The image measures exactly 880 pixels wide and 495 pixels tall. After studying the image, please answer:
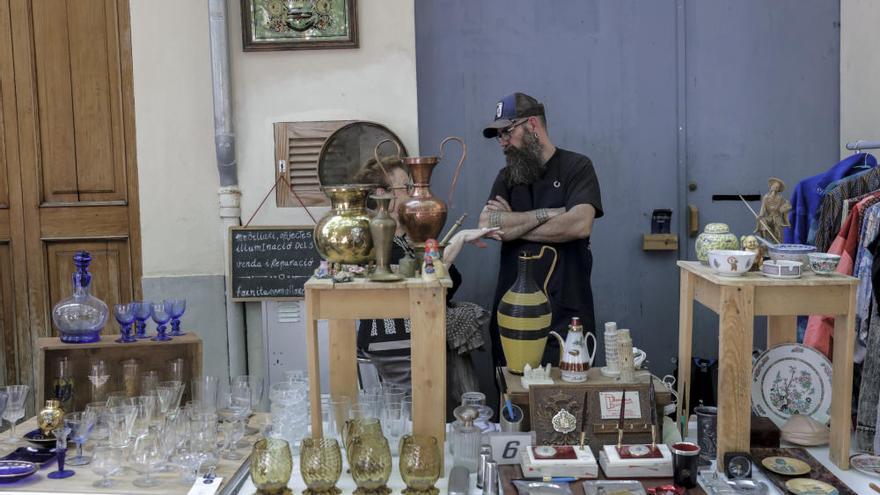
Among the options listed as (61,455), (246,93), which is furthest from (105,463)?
(246,93)

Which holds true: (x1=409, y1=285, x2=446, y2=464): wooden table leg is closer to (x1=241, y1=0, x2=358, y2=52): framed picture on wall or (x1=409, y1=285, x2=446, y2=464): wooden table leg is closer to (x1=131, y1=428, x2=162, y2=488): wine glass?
(x1=131, y1=428, x2=162, y2=488): wine glass

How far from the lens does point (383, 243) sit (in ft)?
6.72

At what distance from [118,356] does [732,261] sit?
2.01m

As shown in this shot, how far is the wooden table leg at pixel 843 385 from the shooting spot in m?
1.99

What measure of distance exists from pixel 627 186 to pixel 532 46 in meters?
0.94

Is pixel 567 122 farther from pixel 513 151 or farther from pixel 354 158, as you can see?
pixel 354 158

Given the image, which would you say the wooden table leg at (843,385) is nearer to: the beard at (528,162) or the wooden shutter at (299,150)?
the beard at (528,162)

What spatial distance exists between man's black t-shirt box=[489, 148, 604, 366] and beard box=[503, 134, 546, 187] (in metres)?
0.04

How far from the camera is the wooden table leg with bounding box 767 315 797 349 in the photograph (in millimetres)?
2359

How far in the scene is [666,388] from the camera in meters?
2.18

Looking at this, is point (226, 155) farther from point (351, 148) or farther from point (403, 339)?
point (403, 339)

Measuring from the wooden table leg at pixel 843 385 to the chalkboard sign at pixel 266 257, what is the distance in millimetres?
2455

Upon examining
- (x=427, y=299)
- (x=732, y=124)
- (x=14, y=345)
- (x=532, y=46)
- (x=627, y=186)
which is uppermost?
(x=532, y=46)

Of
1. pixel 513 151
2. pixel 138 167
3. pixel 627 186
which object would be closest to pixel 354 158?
pixel 513 151
